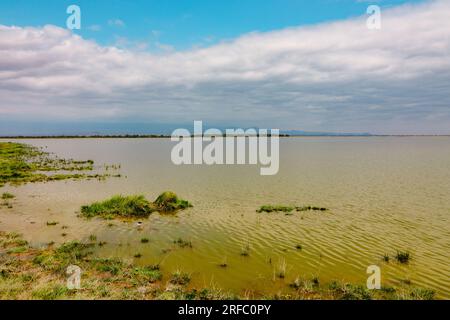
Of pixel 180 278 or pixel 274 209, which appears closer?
pixel 180 278

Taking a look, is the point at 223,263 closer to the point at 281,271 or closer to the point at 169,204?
the point at 281,271

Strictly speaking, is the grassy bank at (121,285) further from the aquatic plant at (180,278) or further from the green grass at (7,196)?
the green grass at (7,196)

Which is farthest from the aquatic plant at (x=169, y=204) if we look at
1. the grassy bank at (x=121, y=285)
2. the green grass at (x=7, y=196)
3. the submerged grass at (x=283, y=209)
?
the green grass at (x=7, y=196)

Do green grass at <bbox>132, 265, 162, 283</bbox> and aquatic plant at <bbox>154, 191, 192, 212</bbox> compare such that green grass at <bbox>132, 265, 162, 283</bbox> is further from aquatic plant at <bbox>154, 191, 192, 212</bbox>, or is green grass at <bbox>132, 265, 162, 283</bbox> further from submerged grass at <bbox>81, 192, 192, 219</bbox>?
aquatic plant at <bbox>154, 191, 192, 212</bbox>

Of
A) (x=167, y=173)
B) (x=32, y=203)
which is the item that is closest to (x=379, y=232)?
(x=32, y=203)

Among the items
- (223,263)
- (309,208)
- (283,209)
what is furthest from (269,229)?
(309,208)

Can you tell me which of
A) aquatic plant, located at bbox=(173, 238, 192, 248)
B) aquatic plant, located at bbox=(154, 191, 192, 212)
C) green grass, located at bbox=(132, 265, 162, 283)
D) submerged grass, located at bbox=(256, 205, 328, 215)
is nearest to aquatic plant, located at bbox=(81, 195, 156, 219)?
aquatic plant, located at bbox=(154, 191, 192, 212)
